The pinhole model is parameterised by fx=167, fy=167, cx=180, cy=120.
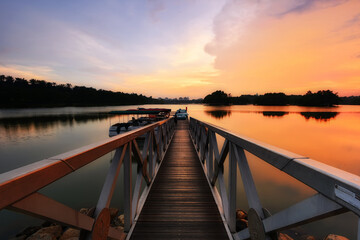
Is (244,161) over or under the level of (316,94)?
under

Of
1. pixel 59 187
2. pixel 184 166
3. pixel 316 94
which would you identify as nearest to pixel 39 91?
pixel 59 187

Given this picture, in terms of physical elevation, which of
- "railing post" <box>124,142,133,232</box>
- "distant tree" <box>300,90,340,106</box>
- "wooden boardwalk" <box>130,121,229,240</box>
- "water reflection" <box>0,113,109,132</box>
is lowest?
"water reflection" <box>0,113,109,132</box>

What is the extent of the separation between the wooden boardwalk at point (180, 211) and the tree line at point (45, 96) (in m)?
113

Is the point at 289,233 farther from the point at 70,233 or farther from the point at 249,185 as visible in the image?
the point at 70,233

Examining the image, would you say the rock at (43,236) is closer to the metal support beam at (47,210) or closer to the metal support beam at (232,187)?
the metal support beam at (47,210)

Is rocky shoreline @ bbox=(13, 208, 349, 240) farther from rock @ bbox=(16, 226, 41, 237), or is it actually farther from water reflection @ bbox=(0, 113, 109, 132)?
water reflection @ bbox=(0, 113, 109, 132)

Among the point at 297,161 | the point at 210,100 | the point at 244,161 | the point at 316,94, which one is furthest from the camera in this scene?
the point at 210,100

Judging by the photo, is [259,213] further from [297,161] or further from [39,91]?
[39,91]

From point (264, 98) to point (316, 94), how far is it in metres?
34.5

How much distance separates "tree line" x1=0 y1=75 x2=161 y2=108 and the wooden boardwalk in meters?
113

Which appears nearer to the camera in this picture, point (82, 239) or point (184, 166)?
point (82, 239)

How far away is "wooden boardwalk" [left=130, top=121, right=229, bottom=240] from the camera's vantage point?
2.44m

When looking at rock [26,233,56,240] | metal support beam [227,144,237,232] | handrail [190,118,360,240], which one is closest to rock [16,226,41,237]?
rock [26,233,56,240]

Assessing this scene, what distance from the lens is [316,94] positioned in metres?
106
